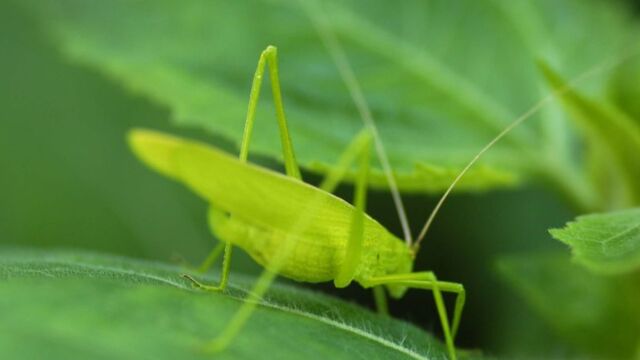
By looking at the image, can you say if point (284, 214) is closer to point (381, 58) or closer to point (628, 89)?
point (628, 89)

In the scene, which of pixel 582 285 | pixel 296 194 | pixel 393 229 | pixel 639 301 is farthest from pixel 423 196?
pixel 296 194

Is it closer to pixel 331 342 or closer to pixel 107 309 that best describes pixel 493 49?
pixel 331 342

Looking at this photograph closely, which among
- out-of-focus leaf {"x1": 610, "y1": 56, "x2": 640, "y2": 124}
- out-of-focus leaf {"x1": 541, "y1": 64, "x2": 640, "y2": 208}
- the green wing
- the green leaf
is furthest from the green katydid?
the green leaf

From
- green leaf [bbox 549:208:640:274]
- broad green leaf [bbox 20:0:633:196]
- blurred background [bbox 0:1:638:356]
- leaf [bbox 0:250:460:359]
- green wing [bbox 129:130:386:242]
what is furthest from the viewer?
blurred background [bbox 0:1:638:356]

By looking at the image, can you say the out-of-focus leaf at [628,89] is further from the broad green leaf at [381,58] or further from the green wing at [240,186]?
the green wing at [240,186]

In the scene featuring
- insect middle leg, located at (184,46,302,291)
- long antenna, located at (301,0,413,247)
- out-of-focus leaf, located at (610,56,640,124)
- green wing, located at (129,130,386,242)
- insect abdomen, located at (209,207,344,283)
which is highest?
out-of-focus leaf, located at (610,56,640,124)

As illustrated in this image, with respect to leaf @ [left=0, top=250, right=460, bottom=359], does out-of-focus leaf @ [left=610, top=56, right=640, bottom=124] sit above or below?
above

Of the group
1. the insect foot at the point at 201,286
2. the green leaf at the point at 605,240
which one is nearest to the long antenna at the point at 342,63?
the insect foot at the point at 201,286

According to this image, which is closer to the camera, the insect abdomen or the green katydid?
the green katydid

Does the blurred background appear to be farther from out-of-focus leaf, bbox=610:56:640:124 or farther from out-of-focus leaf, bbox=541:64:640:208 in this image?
out-of-focus leaf, bbox=541:64:640:208
